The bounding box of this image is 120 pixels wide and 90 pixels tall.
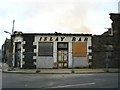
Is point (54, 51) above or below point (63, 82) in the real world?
above

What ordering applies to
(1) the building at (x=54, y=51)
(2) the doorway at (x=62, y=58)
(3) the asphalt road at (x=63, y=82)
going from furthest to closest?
(2) the doorway at (x=62, y=58), (1) the building at (x=54, y=51), (3) the asphalt road at (x=63, y=82)

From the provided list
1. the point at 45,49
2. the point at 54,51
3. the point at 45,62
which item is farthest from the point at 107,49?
the point at 45,62

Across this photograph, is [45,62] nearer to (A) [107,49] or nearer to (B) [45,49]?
(B) [45,49]

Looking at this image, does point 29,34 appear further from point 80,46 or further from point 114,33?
point 114,33

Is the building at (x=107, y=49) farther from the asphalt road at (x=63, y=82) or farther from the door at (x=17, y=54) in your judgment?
the asphalt road at (x=63, y=82)

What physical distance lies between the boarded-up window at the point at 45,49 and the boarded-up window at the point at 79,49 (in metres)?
2.59

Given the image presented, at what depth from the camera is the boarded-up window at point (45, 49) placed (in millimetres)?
36781

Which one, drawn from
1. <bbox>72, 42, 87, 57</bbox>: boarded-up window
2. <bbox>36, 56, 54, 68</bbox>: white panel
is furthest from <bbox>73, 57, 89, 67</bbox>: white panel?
<bbox>36, 56, 54, 68</bbox>: white panel

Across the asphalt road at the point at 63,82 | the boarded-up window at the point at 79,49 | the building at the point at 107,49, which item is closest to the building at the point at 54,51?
the boarded-up window at the point at 79,49

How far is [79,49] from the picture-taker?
37.0 metres

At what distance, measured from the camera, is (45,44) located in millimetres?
37281

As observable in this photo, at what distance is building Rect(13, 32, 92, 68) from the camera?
3656 centimetres

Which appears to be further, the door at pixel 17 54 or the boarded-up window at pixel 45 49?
the door at pixel 17 54

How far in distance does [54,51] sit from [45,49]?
3.49 ft
